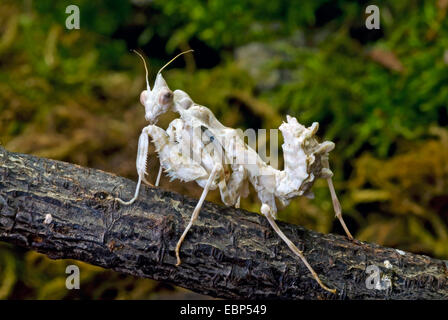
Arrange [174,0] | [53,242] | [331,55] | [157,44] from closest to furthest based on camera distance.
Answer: [53,242] → [331,55] → [174,0] → [157,44]

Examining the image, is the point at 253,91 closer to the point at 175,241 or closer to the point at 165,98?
the point at 165,98

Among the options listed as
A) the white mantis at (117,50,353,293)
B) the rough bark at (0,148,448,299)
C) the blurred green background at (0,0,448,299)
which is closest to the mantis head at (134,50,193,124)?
the white mantis at (117,50,353,293)

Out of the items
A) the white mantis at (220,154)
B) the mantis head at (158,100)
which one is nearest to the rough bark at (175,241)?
the white mantis at (220,154)

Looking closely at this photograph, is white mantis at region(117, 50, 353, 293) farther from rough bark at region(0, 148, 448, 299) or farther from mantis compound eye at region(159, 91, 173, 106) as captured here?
rough bark at region(0, 148, 448, 299)

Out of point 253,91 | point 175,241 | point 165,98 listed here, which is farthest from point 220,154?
point 253,91

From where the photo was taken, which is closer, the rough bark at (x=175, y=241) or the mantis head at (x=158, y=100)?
the rough bark at (x=175, y=241)

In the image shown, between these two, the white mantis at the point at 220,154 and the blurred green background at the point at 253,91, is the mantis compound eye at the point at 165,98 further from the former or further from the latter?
the blurred green background at the point at 253,91
